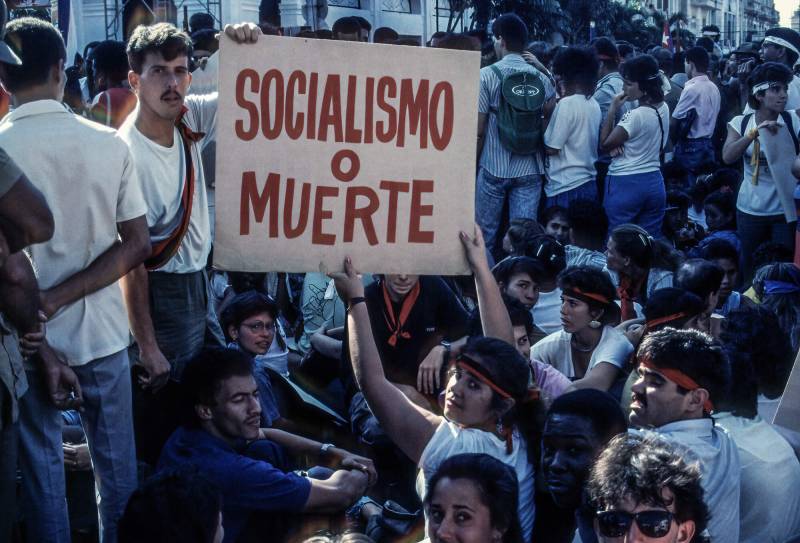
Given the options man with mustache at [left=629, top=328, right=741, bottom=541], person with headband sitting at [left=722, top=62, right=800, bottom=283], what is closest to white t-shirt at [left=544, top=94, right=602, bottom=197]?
person with headband sitting at [left=722, top=62, right=800, bottom=283]

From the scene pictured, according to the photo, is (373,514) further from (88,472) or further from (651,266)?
(651,266)

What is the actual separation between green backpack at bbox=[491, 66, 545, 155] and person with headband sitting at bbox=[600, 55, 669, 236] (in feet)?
2.62

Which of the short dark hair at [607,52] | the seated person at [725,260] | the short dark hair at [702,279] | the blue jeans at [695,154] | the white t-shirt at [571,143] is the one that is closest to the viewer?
the short dark hair at [702,279]

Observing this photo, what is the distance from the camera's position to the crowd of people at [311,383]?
306 cm

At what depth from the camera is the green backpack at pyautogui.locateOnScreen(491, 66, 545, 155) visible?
737 cm

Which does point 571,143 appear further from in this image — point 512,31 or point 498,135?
point 512,31

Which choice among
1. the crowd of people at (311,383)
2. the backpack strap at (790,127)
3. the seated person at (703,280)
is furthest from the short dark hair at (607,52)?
the seated person at (703,280)

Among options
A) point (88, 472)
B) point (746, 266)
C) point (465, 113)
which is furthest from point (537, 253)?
point (88, 472)

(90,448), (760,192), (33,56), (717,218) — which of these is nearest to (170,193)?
(33,56)

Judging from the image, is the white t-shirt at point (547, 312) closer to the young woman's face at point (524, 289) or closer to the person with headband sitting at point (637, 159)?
the young woman's face at point (524, 289)

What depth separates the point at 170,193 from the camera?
13.5ft

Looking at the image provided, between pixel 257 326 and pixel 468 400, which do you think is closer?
pixel 468 400

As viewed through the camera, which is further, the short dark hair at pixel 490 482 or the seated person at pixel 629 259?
the seated person at pixel 629 259

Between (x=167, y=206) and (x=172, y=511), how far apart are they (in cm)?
148
